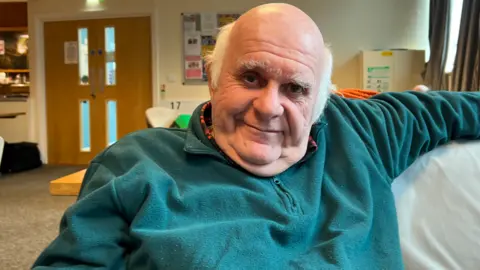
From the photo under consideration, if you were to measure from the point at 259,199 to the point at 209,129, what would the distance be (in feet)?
0.79

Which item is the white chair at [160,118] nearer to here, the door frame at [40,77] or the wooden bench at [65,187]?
the wooden bench at [65,187]

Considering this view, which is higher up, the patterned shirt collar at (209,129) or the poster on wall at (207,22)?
the poster on wall at (207,22)

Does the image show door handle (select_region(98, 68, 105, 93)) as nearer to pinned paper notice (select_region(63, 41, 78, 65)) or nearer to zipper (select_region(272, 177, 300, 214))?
pinned paper notice (select_region(63, 41, 78, 65))

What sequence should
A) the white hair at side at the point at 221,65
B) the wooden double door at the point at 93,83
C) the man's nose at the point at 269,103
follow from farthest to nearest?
the wooden double door at the point at 93,83 → the white hair at side at the point at 221,65 → the man's nose at the point at 269,103

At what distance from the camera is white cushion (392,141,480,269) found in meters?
1.02

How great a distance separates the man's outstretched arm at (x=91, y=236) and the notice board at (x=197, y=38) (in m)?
4.45

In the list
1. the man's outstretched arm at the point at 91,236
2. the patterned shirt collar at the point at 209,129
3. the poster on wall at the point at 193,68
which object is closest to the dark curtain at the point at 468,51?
the poster on wall at the point at 193,68

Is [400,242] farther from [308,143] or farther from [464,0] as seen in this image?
[464,0]

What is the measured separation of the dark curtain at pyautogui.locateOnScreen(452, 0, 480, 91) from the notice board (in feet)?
8.13

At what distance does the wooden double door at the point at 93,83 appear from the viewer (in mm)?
5543

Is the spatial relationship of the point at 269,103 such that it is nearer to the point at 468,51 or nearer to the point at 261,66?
the point at 261,66

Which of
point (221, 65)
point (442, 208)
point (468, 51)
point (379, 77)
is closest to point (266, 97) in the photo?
point (221, 65)

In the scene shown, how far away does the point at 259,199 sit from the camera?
96cm

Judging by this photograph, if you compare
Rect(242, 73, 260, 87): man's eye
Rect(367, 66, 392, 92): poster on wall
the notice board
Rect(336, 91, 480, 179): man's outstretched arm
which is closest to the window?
Rect(367, 66, 392, 92): poster on wall
